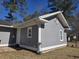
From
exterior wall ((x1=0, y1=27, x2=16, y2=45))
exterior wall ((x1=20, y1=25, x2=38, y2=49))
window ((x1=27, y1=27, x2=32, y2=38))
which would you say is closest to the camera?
exterior wall ((x1=20, y1=25, x2=38, y2=49))

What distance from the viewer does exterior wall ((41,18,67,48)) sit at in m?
13.8

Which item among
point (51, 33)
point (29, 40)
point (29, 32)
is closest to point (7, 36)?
point (29, 32)

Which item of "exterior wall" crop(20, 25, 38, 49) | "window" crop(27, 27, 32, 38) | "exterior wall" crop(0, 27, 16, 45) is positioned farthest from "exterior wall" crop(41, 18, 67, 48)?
"exterior wall" crop(0, 27, 16, 45)

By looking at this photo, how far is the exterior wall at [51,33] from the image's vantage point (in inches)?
544

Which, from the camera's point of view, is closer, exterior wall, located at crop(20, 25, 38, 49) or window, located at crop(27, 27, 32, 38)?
exterior wall, located at crop(20, 25, 38, 49)

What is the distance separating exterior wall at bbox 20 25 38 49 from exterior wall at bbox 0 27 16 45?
1900mm

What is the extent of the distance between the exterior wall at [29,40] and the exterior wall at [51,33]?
815 mm

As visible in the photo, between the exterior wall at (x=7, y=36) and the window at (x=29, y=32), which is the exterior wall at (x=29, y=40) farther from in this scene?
the exterior wall at (x=7, y=36)

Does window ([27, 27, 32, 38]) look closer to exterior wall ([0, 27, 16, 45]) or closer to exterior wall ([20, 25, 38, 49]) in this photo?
exterior wall ([20, 25, 38, 49])

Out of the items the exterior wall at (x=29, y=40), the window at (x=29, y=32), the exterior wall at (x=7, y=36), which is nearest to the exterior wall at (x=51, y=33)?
the exterior wall at (x=29, y=40)

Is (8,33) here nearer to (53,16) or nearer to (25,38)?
(25,38)

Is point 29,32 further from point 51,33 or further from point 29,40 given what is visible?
point 51,33

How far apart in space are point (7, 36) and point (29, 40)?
4554 millimetres

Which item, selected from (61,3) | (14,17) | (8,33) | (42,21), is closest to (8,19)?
(14,17)
